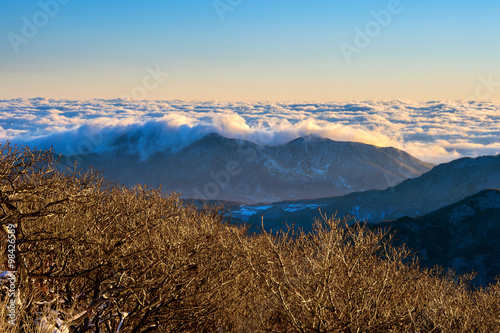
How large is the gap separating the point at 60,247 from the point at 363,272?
20194 mm

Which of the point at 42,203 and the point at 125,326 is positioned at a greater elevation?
the point at 42,203

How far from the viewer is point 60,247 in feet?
86.8

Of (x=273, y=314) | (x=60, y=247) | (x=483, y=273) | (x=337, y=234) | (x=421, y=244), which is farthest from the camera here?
(x=421, y=244)

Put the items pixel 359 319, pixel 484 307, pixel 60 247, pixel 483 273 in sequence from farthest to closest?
pixel 483 273 < pixel 484 307 < pixel 60 247 < pixel 359 319

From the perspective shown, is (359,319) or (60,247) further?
(60,247)

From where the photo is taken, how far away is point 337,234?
23.9 m


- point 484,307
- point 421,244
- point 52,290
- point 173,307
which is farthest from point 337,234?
point 421,244

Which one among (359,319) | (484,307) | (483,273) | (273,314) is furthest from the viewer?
(483,273)

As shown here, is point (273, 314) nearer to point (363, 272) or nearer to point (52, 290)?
point (363, 272)

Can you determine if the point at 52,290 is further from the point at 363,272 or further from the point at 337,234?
the point at 363,272

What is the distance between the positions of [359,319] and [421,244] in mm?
185460

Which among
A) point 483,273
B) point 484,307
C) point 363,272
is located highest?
point 363,272

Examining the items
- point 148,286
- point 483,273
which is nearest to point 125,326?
point 148,286

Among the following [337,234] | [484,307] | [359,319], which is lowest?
[484,307]
